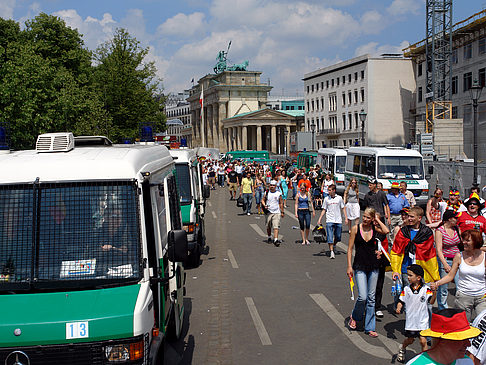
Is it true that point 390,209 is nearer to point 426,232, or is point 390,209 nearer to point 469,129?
point 426,232

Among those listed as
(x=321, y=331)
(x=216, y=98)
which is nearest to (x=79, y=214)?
(x=321, y=331)

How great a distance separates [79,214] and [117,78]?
3307cm

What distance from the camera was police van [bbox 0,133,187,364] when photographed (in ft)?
14.7

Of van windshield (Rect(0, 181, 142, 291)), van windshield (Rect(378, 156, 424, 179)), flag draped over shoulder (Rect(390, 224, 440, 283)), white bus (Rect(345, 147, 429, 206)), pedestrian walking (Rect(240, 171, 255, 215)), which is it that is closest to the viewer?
van windshield (Rect(0, 181, 142, 291))

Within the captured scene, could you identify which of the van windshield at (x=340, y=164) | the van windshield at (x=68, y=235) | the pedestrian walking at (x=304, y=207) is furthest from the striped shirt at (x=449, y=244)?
the van windshield at (x=340, y=164)

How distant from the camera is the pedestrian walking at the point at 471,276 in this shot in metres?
7.05

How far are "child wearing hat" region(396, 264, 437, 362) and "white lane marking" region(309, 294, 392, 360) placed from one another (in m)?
0.51

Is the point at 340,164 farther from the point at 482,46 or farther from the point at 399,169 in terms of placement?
the point at 482,46

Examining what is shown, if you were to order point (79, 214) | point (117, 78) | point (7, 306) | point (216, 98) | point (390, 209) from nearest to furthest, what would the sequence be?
point (7, 306) → point (79, 214) → point (390, 209) → point (117, 78) → point (216, 98)

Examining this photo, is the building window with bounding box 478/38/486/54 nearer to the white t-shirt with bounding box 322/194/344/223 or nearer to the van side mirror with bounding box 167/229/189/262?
the white t-shirt with bounding box 322/194/344/223

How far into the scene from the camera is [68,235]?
5.04m

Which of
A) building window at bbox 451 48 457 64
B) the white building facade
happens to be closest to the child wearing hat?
building window at bbox 451 48 457 64

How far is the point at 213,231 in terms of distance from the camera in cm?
2078

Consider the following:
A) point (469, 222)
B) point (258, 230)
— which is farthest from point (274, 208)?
point (469, 222)
